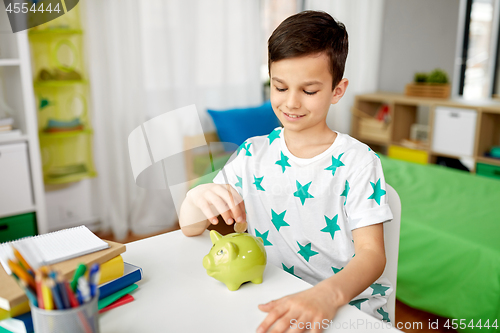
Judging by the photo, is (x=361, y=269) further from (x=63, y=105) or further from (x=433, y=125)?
(x=433, y=125)

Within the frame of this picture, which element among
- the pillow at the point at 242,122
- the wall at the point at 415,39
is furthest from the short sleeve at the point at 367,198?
the wall at the point at 415,39

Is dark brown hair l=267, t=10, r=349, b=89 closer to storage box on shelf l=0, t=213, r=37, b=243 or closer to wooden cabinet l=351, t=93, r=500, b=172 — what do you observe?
storage box on shelf l=0, t=213, r=37, b=243

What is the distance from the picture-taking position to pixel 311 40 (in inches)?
31.1

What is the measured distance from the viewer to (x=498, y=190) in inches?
81.4

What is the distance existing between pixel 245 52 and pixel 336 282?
8.13ft

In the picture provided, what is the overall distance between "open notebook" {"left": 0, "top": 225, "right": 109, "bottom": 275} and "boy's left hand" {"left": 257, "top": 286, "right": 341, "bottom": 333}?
30cm

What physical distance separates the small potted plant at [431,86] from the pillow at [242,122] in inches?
49.3

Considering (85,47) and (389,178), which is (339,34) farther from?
(85,47)

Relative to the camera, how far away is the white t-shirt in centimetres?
85

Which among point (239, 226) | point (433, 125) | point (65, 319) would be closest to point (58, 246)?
point (65, 319)

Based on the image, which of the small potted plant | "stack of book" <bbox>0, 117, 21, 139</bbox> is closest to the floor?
"stack of book" <bbox>0, 117, 21, 139</bbox>

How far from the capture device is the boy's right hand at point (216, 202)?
806 millimetres

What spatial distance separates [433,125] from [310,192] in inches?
98.6

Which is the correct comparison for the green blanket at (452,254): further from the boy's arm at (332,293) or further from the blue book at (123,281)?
the blue book at (123,281)
